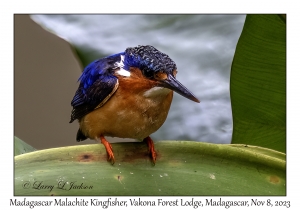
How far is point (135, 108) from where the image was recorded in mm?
946

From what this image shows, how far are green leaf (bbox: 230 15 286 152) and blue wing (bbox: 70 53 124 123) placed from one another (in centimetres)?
30

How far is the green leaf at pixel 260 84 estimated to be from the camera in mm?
946

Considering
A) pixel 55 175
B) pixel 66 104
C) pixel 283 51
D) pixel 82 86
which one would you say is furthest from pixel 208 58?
pixel 55 175

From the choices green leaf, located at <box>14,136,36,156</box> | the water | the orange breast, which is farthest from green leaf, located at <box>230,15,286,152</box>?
green leaf, located at <box>14,136,36,156</box>

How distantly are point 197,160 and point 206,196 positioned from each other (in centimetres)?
7

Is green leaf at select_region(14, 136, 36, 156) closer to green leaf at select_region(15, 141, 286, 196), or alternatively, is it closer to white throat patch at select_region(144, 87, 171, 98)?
green leaf at select_region(15, 141, 286, 196)

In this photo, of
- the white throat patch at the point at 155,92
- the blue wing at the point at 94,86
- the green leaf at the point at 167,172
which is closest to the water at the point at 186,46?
the blue wing at the point at 94,86

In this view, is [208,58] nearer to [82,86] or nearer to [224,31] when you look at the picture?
[224,31]

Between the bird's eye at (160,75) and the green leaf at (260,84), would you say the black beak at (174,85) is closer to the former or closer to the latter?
the bird's eye at (160,75)

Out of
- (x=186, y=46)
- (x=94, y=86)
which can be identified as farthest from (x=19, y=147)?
(x=186, y=46)

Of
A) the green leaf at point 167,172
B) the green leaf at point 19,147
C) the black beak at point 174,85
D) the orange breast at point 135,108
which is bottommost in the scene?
the green leaf at point 167,172

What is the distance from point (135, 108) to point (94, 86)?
14cm

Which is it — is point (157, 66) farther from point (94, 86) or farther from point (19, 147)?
point (19, 147)

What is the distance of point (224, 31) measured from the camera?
1147mm
